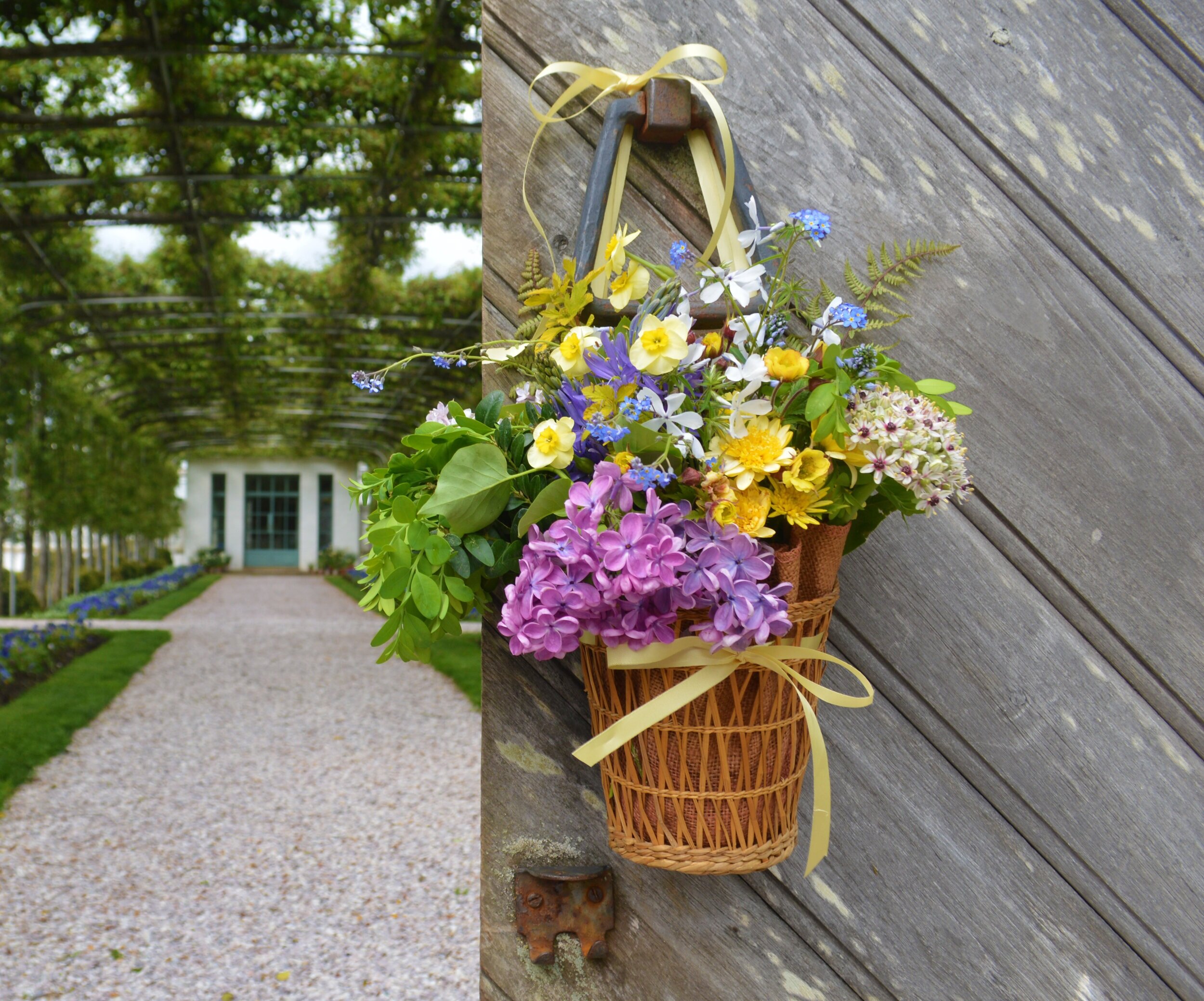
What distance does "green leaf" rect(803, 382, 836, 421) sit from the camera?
32.4 inches

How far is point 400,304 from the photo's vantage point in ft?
35.2

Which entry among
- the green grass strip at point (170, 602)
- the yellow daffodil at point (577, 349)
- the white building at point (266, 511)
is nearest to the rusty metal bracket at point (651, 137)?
the yellow daffodil at point (577, 349)

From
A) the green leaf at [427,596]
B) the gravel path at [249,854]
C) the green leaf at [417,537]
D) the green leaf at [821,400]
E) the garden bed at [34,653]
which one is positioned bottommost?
the gravel path at [249,854]

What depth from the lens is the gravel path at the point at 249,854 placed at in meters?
3.33

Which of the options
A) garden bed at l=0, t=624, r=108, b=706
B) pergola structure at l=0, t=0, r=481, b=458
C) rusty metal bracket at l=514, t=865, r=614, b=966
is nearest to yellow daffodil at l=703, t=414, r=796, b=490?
rusty metal bracket at l=514, t=865, r=614, b=966

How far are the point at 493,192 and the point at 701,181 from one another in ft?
0.88

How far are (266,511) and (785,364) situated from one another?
2920 cm

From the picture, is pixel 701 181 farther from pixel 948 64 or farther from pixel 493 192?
pixel 948 64

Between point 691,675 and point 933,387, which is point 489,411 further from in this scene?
point 933,387

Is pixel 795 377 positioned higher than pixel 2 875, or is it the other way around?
pixel 795 377

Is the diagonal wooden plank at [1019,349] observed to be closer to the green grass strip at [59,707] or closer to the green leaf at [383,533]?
the green leaf at [383,533]

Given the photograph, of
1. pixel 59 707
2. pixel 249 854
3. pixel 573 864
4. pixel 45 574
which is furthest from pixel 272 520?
pixel 573 864

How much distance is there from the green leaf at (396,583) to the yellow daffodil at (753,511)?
12.6 inches

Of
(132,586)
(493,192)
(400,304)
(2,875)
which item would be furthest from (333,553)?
(493,192)
